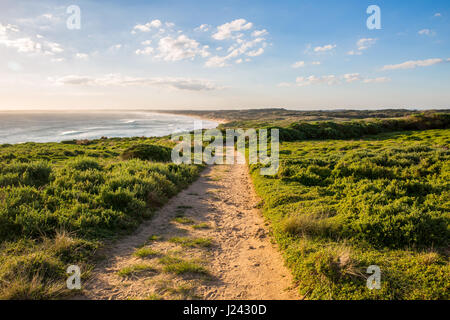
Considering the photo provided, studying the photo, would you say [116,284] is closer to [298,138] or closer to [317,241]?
[317,241]

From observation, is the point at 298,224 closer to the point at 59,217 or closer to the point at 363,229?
the point at 363,229

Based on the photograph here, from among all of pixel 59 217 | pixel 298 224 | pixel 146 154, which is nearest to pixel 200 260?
pixel 298 224

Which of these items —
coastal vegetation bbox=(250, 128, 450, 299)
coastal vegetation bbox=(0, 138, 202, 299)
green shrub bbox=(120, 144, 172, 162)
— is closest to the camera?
coastal vegetation bbox=(250, 128, 450, 299)

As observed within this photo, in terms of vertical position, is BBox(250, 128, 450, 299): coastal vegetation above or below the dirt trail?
above

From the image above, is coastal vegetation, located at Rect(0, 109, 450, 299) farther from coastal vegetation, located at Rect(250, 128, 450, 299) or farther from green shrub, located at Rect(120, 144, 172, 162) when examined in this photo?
green shrub, located at Rect(120, 144, 172, 162)

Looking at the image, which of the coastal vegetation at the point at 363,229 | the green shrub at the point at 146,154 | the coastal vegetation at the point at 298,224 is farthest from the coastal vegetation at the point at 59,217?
the green shrub at the point at 146,154

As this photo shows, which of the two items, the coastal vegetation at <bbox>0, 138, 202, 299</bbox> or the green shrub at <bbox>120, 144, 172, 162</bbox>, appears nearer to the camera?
the coastal vegetation at <bbox>0, 138, 202, 299</bbox>

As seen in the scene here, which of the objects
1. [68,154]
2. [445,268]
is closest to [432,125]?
[445,268]

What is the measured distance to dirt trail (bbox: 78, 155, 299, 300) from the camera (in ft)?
15.4

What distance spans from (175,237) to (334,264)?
4355mm

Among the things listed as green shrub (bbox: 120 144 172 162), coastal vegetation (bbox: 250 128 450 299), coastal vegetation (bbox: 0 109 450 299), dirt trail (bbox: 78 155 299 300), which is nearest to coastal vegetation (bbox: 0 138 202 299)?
coastal vegetation (bbox: 0 109 450 299)

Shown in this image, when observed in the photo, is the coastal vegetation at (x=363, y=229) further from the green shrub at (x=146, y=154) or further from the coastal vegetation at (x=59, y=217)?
the green shrub at (x=146, y=154)

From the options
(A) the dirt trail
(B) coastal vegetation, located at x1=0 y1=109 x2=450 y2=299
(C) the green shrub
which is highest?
(C) the green shrub

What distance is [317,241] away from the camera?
6.06 metres
